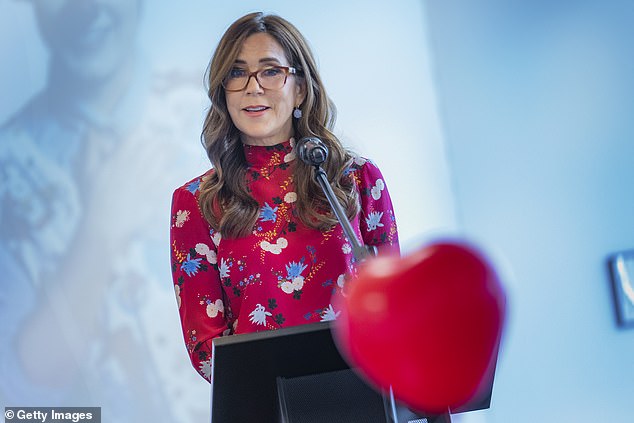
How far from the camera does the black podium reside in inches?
58.8

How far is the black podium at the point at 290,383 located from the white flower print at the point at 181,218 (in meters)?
0.90

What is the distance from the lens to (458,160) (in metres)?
3.79

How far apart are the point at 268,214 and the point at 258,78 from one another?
1.18ft

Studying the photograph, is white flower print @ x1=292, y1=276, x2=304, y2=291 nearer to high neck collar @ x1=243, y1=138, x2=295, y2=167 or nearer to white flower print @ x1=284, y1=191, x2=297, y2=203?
white flower print @ x1=284, y1=191, x2=297, y2=203

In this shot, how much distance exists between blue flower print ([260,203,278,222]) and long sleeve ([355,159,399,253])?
0.81ft

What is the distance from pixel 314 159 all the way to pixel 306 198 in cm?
68

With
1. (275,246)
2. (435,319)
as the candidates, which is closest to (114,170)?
(275,246)

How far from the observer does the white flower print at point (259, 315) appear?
2240mm

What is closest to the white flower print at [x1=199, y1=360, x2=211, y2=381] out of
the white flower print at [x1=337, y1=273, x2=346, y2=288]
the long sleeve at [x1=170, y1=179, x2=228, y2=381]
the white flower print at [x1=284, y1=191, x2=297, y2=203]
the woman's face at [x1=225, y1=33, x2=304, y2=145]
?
the long sleeve at [x1=170, y1=179, x2=228, y2=381]

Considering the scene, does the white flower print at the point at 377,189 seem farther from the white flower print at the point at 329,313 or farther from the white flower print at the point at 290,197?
the white flower print at the point at 329,313

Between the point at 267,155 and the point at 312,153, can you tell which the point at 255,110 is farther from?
the point at 312,153

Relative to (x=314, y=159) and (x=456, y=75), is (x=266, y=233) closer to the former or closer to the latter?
(x=314, y=159)

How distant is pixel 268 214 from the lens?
235cm

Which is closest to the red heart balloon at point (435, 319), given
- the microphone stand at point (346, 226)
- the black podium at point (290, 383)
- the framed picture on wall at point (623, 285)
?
the microphone stand at point (346, 226)
